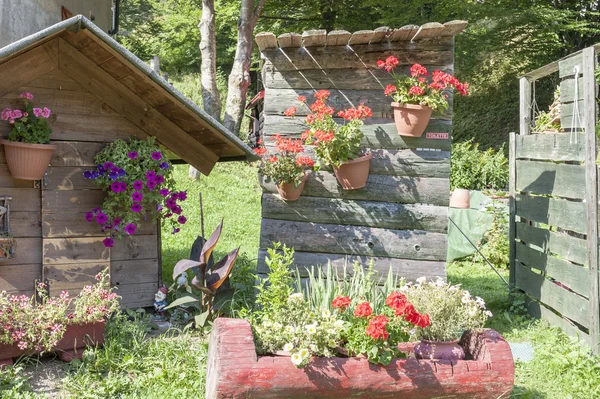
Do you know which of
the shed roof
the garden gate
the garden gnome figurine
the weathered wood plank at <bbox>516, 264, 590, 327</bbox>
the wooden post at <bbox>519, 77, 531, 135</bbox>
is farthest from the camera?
the wooden post at <bbox>519, 77, 531, 135</bbox>

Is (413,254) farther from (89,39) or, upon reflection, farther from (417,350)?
(89,39)

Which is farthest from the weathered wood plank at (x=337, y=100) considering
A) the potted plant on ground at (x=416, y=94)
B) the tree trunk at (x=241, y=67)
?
the tree trunk at (x=241, y=67)

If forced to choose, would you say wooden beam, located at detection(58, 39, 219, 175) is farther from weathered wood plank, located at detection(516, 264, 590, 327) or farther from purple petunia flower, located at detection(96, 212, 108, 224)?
weathered wood plank, located at detection(516, 264, 590, 327)

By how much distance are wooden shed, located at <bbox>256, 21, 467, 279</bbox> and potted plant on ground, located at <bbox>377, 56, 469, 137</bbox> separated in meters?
0.15

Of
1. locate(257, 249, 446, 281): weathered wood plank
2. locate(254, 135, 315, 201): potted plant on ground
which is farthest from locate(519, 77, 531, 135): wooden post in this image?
locate(254, 135, 315, 201): potted plant on ground

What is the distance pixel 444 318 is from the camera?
426cm

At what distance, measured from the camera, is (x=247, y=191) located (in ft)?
49.1

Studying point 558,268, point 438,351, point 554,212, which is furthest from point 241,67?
point 438,351

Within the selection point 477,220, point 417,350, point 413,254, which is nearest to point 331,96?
point 413,254

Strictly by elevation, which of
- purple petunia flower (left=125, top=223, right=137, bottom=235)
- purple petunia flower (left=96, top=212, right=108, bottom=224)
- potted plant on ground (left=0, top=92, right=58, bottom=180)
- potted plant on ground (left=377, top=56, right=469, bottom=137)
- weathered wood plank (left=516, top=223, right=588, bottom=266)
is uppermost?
potted plant on ground (left=377, top=56, right=469, bottom=137)

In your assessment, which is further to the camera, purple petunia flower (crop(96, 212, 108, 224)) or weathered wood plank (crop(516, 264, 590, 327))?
purple petunia flower (crop(96, 212, 108, 224))

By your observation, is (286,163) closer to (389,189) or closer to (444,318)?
(389,189)

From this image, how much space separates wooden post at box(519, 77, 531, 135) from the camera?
7.03 m

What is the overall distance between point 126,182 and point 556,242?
4117mm
